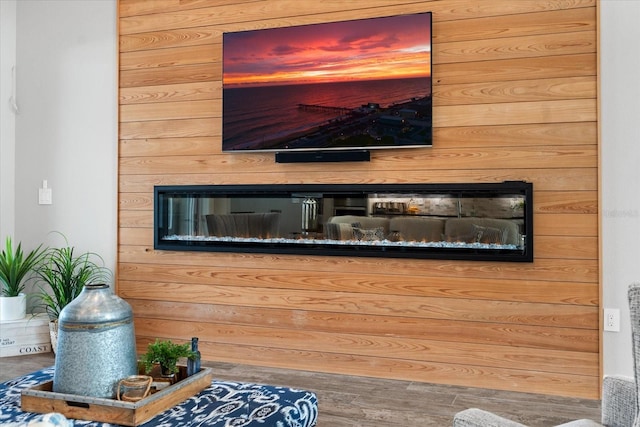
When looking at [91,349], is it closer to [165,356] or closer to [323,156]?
[165,356]

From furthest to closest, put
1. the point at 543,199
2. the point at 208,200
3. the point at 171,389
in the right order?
the point at 208,200 < the point at 543,199 < the point at 171,389

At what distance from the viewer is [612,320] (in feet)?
10.1

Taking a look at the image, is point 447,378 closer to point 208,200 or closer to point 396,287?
point 396,287

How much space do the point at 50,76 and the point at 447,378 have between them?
11.0 ft

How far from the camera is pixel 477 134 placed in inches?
130

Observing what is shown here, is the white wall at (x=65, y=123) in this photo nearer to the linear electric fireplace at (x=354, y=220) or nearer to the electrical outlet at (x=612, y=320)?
the linear electric fireplace at (x=354, y=220)

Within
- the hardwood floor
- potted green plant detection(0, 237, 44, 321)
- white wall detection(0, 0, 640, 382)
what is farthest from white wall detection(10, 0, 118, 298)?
the hardwood floor

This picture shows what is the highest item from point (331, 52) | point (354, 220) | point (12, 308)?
point (331, 52)

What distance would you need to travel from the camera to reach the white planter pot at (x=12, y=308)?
3.93m

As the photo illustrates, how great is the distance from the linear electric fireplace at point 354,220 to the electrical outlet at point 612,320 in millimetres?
475

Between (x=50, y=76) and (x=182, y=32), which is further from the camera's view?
(x=50, y=76)

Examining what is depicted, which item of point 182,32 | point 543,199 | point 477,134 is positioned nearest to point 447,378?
point 543,199

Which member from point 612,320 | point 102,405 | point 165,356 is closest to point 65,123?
point 165,356

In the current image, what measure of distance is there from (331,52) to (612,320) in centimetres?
211
